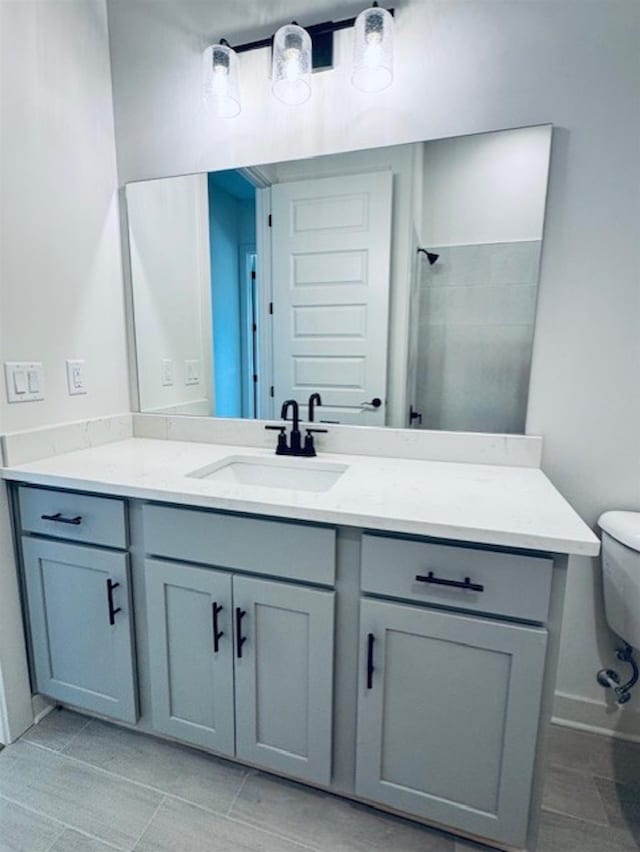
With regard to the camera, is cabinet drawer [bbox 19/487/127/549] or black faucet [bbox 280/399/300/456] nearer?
cabinet drawer [bbox 19/487/127/549]

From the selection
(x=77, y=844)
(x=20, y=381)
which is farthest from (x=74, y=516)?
(x=77, y=844)

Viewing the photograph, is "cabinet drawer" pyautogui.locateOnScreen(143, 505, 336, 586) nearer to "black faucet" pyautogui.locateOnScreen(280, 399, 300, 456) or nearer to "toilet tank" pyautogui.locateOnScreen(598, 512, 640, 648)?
"black faucet" pyautogui.locateOnScreen(280, 399, 300, 456)

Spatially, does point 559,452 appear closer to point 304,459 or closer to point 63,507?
point 304,459

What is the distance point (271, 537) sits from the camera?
43.3 inches

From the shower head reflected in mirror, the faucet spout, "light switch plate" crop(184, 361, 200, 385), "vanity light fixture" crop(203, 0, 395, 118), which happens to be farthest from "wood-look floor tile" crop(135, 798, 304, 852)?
"vanity light fixture" crop(203, 0, 395, 118)

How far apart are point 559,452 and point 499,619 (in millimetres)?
675

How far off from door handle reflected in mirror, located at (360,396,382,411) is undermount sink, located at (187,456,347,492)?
0.25m

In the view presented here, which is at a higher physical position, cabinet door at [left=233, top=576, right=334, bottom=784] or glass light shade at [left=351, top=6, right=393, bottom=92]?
glass light shade at [left=351, top=6, right=393, bottom=92]

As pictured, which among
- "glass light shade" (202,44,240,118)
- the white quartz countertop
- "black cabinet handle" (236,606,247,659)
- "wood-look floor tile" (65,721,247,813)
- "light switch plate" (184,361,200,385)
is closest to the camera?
the white quartz countertop

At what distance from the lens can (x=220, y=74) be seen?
4.82ft

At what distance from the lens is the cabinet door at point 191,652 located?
3.88 feet

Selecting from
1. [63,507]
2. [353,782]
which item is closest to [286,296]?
[63,507]

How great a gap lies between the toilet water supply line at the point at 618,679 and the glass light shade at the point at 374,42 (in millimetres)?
1929

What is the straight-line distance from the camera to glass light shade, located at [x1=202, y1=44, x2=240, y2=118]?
1.47 metres
